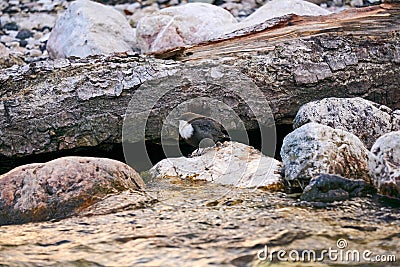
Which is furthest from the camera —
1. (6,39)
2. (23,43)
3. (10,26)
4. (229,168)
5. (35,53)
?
(10,26)

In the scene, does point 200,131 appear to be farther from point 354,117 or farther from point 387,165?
point 387,165

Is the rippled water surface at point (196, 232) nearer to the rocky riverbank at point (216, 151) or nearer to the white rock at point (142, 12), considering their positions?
the rocky riverbank at point (216, 151)

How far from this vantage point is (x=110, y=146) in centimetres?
385

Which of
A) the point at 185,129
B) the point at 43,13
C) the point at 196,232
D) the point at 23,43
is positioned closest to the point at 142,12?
the point at 43,13

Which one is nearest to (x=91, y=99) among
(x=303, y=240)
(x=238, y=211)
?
(x=238, y=211)

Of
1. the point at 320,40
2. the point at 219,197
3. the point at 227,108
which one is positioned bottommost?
the point at 219,197

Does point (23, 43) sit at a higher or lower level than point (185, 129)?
higher

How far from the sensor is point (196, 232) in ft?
7.60

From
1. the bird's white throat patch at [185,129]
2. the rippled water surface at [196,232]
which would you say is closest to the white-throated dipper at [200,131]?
the bird's white throat patch at [185,129]

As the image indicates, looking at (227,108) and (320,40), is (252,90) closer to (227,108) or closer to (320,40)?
(227,108)

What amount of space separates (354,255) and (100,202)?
4.30 ft

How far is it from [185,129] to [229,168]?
20.5 inches
